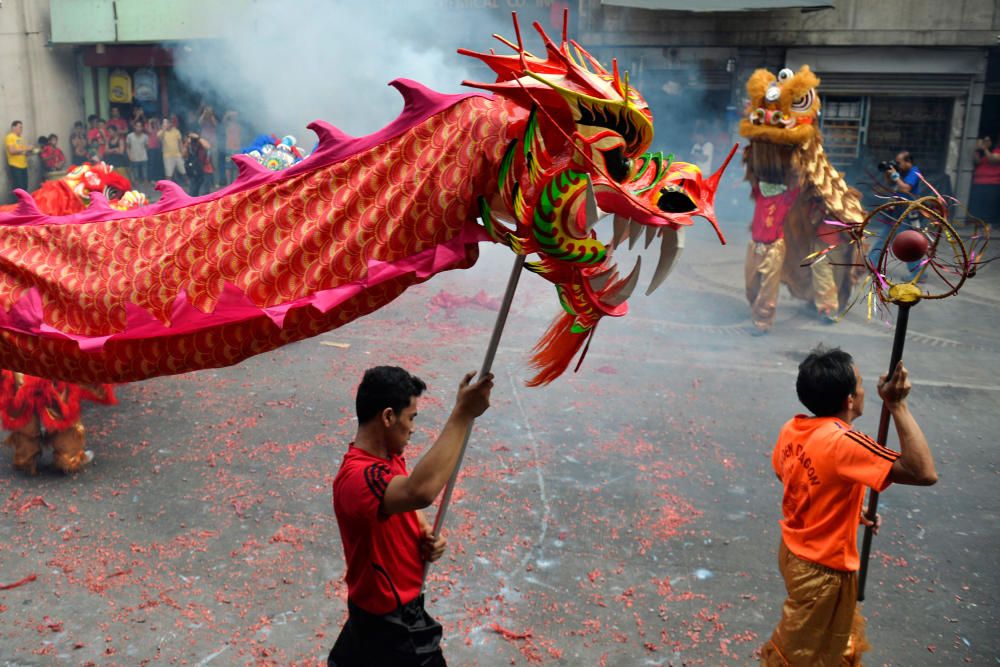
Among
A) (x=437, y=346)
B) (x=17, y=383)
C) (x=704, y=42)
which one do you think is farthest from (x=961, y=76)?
(x=17, y=383)

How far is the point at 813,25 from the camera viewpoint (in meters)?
15.5

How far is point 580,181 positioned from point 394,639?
145cm

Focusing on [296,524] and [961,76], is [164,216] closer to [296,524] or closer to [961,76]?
[296,524]

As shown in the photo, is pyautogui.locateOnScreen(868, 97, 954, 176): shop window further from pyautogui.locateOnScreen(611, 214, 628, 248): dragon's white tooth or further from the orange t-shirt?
pyautogui.locateOnScreen(611, 214, 628, 248): dragon's white tooth

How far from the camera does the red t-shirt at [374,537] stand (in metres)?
2.57

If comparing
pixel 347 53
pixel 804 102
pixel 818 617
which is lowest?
pixel 818 617

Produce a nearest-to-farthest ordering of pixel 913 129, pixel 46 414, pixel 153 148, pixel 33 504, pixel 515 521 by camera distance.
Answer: pixel 515 521 → pixel 33 504 → pixel 46 414 → pixel 913 129 → pixel 153 148

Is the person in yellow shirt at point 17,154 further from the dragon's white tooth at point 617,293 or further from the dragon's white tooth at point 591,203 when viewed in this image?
the dragon's white tooth at point 591,203

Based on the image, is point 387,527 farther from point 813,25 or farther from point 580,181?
point 813,25

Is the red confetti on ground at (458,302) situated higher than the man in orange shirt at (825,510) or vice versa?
the man in orange shirt at (825,510)

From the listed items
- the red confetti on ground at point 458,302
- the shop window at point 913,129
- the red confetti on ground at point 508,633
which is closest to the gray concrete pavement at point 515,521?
the red confetti on ground at point 508,633

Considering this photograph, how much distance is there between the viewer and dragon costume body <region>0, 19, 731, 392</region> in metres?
2.60

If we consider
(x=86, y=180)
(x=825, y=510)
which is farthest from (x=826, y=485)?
(x=86, y=180)

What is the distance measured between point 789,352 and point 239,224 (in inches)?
263
